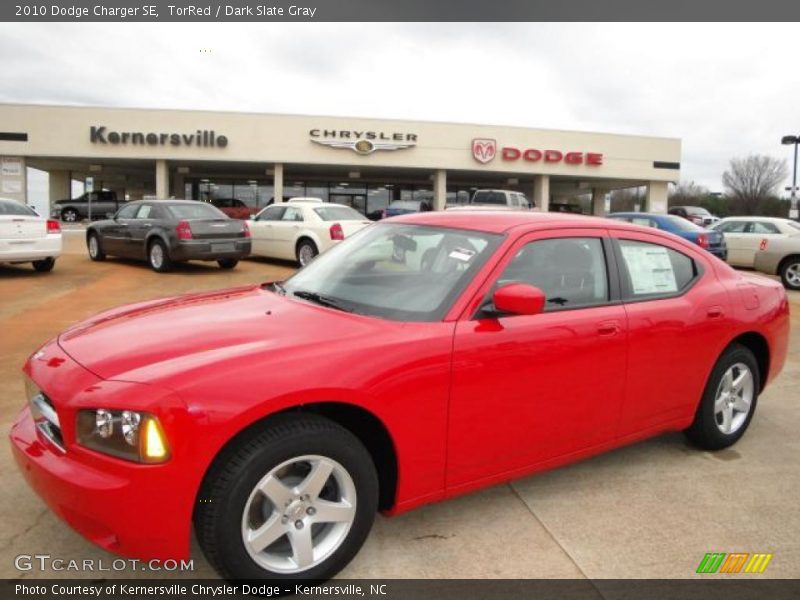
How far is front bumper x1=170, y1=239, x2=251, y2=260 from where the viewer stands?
1302 centimetres

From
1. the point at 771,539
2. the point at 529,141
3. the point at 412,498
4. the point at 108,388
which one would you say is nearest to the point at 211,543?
the point at 108,388

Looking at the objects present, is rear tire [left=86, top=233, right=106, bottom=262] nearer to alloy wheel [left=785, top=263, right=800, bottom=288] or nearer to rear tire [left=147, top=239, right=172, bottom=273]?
rear tire [left=147, top=239, right=172, bottom=273]

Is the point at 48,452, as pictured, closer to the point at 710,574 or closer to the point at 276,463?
the point at 276,463

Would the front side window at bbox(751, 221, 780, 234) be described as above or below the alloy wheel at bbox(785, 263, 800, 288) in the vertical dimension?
above

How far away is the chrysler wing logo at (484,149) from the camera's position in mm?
38281

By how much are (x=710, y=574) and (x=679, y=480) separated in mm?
Answer: 1015

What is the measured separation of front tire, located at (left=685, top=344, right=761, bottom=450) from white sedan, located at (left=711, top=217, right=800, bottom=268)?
12.2 m

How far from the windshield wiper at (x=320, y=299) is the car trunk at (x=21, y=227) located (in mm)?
10536

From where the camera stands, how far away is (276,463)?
2.56m

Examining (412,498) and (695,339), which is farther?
(695,339)

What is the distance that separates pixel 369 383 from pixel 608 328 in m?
1.49

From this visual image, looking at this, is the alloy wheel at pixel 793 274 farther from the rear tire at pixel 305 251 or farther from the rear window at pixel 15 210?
the rear window at pixel 15 210

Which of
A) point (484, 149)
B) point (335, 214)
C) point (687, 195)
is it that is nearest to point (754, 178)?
point (687, 195)

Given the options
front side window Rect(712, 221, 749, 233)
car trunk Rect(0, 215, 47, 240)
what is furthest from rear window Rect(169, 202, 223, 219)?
front side window Rect(712, 221, 749, 233)
